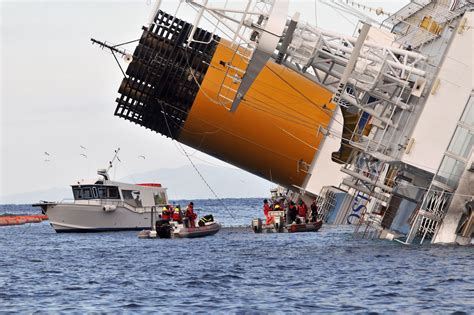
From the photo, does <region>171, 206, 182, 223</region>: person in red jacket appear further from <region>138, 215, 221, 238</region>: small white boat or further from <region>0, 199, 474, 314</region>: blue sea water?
<region>0, 199, 474, 314</region>: blue sea water

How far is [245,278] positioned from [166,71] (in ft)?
76.5

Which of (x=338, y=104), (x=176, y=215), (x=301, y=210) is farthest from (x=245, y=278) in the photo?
(x=301, y=210)

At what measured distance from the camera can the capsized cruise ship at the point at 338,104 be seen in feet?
139

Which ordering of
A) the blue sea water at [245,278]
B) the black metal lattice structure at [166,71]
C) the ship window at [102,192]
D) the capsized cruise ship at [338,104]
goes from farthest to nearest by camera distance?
the ship window at [102,192]
the black metal lattice structure at [166,71]
the capsized cruise ship at [338,104]
the blue sea water at [245,278]

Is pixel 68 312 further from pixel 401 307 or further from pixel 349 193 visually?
pixel 349 193

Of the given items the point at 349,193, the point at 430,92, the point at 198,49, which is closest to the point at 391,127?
the point at 430,92

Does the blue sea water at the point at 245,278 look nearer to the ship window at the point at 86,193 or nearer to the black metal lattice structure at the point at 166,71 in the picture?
the black metal lattice structure at the point at 166,71

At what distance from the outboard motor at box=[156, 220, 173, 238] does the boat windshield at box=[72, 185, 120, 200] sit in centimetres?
1024

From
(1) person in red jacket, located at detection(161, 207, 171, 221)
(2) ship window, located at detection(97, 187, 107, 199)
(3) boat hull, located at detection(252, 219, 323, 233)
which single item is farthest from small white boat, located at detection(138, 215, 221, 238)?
(2) ship window, located at detection(97, 187, 107, 199)

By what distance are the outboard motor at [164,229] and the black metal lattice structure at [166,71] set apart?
5662 millimetres

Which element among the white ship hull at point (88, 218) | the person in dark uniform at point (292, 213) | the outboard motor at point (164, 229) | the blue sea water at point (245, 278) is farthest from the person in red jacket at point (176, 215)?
the white ship hull at point (88, 218)

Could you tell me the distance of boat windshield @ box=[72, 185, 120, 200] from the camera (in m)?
65.3

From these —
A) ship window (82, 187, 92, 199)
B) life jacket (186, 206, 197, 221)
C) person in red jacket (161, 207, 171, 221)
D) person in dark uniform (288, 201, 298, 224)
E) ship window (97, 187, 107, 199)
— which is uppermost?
person in dark uniform (288, 201, 298, 224)

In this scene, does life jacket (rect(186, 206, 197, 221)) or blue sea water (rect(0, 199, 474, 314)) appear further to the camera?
life jacket (rect(186, 206, 197, 221))
